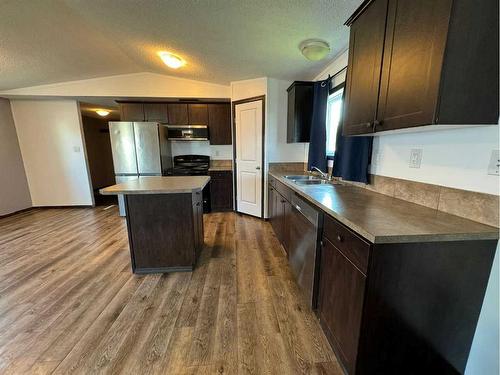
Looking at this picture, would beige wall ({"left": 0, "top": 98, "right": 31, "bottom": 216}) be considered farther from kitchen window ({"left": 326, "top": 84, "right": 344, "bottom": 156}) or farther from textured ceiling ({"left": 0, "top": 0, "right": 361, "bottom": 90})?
kitchen window ({"left": 326, "top": 84, "right": 344, "bottom": 156})

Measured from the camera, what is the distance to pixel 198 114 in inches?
167

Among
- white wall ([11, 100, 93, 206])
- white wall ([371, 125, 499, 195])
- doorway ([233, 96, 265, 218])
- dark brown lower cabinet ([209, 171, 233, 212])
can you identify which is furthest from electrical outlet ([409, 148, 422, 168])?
white wall ([11, 100, 93, 206])

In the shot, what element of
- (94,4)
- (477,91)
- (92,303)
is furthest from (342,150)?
(94,4)

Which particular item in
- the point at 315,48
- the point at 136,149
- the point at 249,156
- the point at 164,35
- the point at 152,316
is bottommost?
the point at 152,316

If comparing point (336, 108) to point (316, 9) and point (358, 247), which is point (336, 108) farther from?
point (358, 247)

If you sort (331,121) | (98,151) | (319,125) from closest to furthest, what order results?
1. (319,125)
2. (331,121)
3. (98,151)

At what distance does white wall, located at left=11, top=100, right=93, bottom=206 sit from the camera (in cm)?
418

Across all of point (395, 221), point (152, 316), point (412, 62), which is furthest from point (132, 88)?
point (395, 221)

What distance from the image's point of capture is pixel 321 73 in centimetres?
297

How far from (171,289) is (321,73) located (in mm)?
3236

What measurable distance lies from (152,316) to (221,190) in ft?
9.08

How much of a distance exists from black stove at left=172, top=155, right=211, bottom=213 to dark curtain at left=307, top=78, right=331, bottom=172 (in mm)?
2243

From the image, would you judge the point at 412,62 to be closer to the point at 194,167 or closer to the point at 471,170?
the point at 471,170

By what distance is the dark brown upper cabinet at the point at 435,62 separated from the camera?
0.86 meters
